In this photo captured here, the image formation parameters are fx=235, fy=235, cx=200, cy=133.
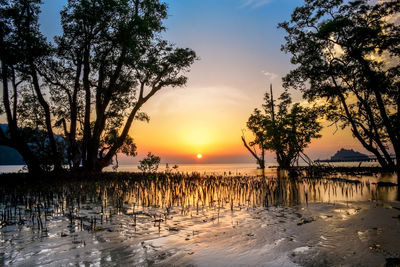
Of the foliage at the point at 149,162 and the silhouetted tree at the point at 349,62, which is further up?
the silhouetted tree at the point at 349,62

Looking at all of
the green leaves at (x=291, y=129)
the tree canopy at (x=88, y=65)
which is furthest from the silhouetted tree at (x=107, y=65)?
the green leaves at (x=291, y=129)

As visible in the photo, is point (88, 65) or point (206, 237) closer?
point (206, 237)

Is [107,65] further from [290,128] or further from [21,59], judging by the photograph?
[290,128]

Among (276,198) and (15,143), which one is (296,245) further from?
(15,143)

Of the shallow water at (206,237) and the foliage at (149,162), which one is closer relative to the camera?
the shallow water at (206,237)

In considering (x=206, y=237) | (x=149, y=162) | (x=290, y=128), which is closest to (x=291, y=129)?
(x=290, y=128)

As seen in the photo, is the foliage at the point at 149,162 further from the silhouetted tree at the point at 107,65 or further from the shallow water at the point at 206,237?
the shallow water at the point at 206,237

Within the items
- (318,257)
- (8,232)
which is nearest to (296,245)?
(318,257)

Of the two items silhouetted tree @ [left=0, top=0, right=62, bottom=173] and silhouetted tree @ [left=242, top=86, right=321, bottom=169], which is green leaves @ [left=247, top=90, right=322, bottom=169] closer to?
silhouetted tree @ [left=242, top=86, right=321, bottom=169]

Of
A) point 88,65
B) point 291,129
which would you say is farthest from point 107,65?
point 291,129

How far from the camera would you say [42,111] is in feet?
69.3

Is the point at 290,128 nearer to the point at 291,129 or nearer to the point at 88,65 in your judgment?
the point at 291,129

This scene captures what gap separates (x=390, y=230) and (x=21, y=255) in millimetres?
6690

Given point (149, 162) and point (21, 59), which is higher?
point (21, 59)
